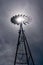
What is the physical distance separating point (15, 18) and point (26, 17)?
272 cm

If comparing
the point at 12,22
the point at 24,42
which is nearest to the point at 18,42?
the point at 24,42

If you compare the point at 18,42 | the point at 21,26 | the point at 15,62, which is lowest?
the point at 15,62

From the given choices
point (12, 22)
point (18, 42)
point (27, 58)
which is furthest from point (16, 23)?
point (27, 58)

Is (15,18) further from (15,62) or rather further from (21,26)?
(15,62)

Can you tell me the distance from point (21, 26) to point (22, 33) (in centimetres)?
Answer: 177

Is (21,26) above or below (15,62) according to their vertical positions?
above

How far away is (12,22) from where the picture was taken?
194 ft

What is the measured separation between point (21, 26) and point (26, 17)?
2.59 m

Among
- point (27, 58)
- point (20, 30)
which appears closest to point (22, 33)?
point (20, 30)

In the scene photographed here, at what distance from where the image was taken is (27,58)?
56500 millimetres

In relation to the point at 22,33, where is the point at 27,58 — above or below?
below

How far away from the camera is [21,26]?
58688 millimetres

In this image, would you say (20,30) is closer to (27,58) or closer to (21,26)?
(21,26)

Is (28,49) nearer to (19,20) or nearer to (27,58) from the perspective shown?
(27,58)
